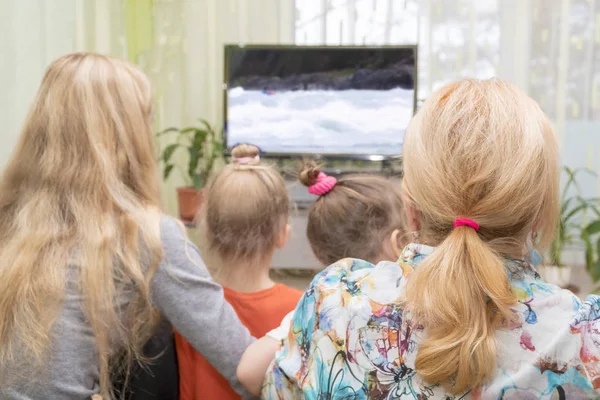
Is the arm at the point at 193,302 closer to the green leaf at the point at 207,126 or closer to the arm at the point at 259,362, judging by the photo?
the arm at the point at 259,362

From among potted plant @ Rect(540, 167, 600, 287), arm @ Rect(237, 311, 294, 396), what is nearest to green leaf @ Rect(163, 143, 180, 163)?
potted plant @ Rect(540, 167, 600, 287)

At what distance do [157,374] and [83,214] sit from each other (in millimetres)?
325

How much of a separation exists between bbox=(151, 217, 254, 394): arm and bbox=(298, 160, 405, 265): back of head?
345mm

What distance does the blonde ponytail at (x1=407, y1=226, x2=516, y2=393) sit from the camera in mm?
819

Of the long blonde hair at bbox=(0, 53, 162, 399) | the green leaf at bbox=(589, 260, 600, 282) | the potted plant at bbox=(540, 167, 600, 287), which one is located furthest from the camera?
the potted plant at bbox=(540, 167, 600, 287)

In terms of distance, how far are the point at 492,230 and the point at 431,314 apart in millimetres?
144

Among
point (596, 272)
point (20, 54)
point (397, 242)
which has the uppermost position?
point (20, 54)

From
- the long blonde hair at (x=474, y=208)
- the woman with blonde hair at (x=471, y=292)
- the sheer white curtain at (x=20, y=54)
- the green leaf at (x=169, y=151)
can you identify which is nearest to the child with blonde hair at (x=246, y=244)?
the woman with blonde hair at (x=471, y=292)

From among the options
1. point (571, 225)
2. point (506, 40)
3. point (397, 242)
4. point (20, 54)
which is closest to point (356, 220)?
point (397, 242)

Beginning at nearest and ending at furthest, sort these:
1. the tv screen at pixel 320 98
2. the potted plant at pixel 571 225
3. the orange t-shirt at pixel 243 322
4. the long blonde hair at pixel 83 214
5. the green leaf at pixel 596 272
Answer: the long blonde hair at pixel 83 214
the orange t-shirt at pixel 243 322
the green leaf at pixel 596 272
the potted plant at pixel 571 225
the tv screen at pixel 320 98

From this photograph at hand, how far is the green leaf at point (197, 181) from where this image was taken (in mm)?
3502

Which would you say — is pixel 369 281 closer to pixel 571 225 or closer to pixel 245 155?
pixel 245 155

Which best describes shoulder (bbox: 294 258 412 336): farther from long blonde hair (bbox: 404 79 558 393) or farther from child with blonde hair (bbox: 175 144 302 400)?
child with blonde hair (bbox: 175 144 302 400)

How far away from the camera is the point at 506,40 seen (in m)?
3.56
